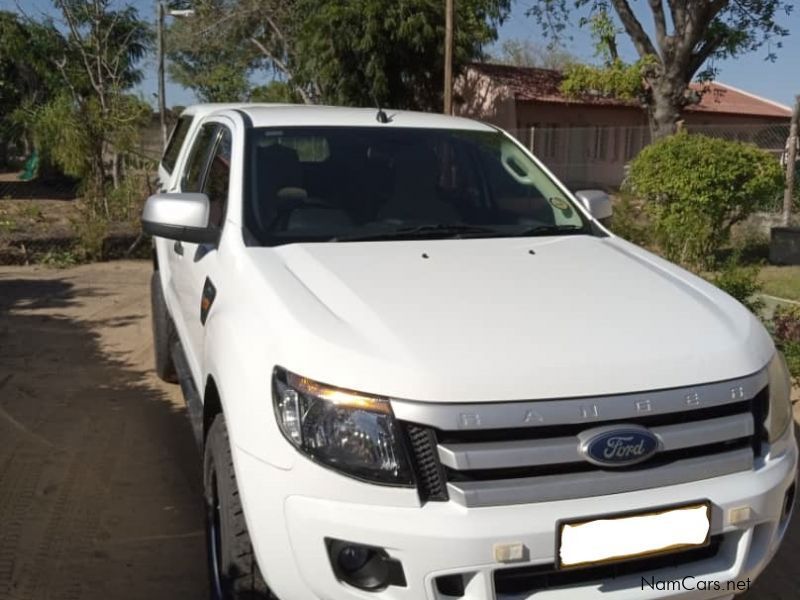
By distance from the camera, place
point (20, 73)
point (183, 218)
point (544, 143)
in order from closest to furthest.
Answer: point (183, 218) < point (544, 143) < point (20, 73)

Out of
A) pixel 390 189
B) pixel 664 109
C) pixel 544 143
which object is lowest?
pixel 390 189

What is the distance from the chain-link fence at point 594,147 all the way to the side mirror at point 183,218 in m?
16.8

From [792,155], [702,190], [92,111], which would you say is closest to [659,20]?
[792,155]

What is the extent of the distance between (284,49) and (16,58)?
24.4ft

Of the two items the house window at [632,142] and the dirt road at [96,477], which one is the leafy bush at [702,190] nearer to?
the dirt road at [96,477]

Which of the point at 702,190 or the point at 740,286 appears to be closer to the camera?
the point at 740,286

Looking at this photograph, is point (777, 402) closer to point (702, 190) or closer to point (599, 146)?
point (702, 190)

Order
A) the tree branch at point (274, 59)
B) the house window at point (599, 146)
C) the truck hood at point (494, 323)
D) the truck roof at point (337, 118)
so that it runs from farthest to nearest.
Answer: the tree branch at point (274, 59), the house window at point (599, 146), the truck roof at point (337, 118), the truck hood at point (494, 323)

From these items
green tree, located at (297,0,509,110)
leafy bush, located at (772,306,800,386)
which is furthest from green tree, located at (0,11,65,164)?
leafy bush, located at (772,306,800,386)

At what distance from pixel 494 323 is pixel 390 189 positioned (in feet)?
4.48

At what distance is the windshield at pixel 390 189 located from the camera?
336cm

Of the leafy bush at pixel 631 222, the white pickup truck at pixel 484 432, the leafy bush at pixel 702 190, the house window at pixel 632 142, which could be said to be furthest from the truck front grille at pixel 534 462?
the house window at pixel 632 142

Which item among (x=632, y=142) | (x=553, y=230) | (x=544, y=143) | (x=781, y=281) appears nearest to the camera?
(x=553, y=230)

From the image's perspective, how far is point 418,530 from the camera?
2.05 metres
